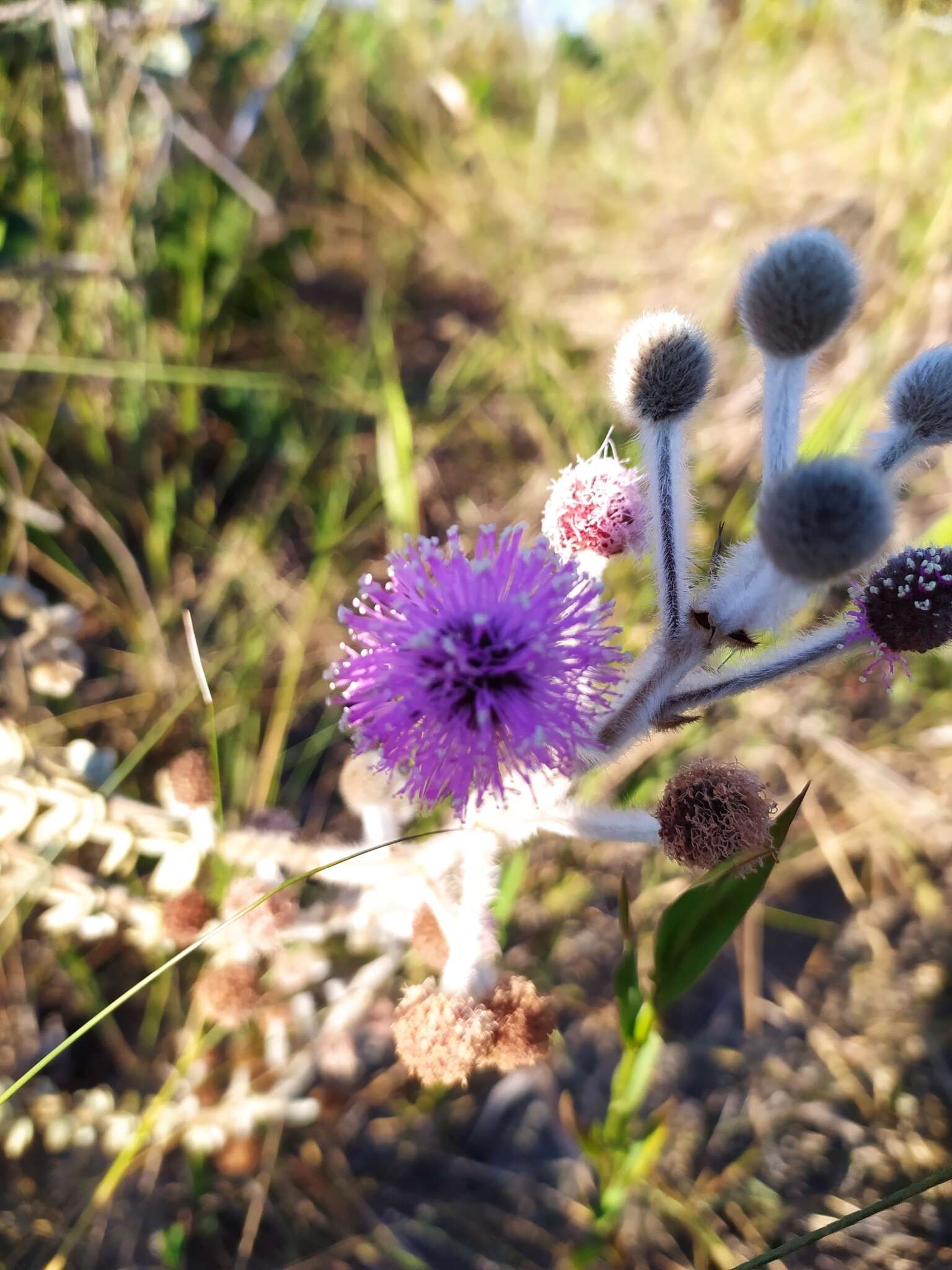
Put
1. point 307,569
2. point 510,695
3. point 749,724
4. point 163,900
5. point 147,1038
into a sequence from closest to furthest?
point 510,695 < point 163,900 < point 147,1038 < point 749,724 < point 307,569

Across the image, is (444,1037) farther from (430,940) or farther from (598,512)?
(598,512)

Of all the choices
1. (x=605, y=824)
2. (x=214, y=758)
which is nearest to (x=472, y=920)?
(x=605, y=824)

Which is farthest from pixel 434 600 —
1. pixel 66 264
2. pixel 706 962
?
pixel 66 264

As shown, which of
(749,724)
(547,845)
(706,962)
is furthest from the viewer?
(749,724)

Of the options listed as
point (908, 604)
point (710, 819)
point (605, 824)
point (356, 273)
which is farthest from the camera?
point (356, 273)

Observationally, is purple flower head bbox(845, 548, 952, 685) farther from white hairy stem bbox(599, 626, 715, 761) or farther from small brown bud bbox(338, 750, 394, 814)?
small brown bud bbox(338, 750, 394, 814)

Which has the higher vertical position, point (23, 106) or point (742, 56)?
point (742, 56)

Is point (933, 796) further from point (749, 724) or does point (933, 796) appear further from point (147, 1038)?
point (147, 1038)
